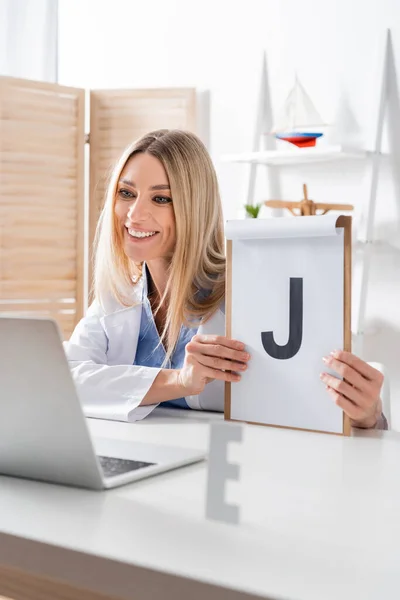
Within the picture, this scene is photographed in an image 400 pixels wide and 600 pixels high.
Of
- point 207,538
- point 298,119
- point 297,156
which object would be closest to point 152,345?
point 207,538

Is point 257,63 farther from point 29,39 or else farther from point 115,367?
point 115,367

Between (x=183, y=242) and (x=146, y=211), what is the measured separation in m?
0.10

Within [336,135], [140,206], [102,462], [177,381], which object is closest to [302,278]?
[177,381]

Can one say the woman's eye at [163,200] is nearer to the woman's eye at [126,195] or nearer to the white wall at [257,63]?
the woman's eye at [126,195]

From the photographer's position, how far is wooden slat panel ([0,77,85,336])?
3.68 metres

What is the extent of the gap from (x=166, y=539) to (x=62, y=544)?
0.29 feet

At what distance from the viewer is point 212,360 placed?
1385 mm

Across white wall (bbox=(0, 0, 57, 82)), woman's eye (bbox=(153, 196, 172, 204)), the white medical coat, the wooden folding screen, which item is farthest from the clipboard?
white wall (bbox=(0, 0, 57, 82))

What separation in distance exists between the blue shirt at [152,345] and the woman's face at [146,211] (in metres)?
0.11

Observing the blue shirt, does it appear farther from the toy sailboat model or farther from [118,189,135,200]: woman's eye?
the toy sailboat model

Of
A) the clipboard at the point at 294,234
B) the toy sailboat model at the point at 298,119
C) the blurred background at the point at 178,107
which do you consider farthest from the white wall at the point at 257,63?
the clipboard at the point at 294,234

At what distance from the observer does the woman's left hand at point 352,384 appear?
1.26m

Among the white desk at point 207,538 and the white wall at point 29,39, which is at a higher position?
the white wall at point 29,39

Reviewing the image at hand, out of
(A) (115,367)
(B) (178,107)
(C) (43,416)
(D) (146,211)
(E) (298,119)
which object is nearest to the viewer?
(C) (43,416)
